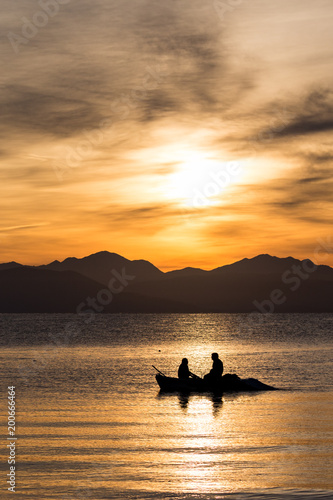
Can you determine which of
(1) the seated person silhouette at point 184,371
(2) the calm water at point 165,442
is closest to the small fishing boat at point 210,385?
(1) the seated person silhouette at point 184,371

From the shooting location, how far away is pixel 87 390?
3900 centimetres

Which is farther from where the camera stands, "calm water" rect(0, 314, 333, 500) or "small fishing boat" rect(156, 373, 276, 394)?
"small fishing boat" rect(156, 373, 276, 394)

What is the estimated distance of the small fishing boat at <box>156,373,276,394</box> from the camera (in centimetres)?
3816

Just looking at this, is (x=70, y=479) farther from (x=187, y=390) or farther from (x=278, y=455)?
(x=187, y=390)

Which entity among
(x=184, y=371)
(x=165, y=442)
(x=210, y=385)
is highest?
(x=184, y=371)

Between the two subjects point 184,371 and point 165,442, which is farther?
point 184,371

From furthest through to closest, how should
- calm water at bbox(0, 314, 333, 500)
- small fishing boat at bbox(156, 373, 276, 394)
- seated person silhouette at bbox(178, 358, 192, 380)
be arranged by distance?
1. seated person silhouette at bbox(178, 358, 192, 380)
2. small fishing boat at bbox(156, 373, 276, 394)
3. calm water at bbox(0, 314, 333, 500)

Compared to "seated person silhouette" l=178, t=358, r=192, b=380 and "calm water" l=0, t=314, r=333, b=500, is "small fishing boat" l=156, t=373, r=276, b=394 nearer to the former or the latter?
"seated person silhouette" l=178, t=358, r=192, b=380

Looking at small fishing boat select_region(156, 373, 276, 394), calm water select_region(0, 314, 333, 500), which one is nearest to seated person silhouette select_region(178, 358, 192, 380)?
small fishing boat select_region(156, 373, 276, 394)

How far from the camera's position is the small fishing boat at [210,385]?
3816cm

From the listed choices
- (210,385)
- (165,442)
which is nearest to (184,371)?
(210,385)

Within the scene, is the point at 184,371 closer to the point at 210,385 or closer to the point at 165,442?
the point at 210,385

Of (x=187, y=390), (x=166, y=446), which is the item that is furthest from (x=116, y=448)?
(x=187, y=390)

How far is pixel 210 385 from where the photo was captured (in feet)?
125
